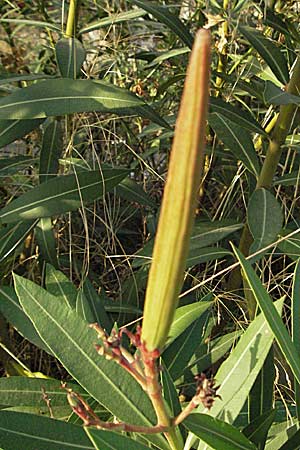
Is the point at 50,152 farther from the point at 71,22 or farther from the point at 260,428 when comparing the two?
the point at 260,428

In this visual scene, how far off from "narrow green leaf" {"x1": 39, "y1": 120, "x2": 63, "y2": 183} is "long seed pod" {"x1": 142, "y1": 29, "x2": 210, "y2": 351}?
32.0 inches

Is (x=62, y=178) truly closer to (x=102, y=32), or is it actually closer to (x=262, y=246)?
(x=262, y=246)

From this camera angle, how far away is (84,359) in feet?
2.28

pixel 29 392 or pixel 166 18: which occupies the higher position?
pixel 166 18

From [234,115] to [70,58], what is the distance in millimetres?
267

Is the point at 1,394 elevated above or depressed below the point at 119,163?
below

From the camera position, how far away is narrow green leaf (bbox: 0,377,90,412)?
89 cm

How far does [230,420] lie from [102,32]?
1240 millimetres

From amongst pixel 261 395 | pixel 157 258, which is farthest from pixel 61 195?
pixel 157 258

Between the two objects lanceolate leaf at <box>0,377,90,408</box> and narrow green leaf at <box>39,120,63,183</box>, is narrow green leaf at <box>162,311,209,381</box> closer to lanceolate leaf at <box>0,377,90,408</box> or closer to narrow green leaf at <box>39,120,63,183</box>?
lanceolate leaf at <box>0,377,90,408</box>

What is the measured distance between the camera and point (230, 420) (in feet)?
2.20

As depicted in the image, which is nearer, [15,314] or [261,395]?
[261,395]

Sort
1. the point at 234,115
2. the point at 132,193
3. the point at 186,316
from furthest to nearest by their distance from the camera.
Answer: the point at 132,193
the point at 234,115
the point at 186,316

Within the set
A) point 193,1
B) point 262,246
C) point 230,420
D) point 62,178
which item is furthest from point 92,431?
point 193,1
